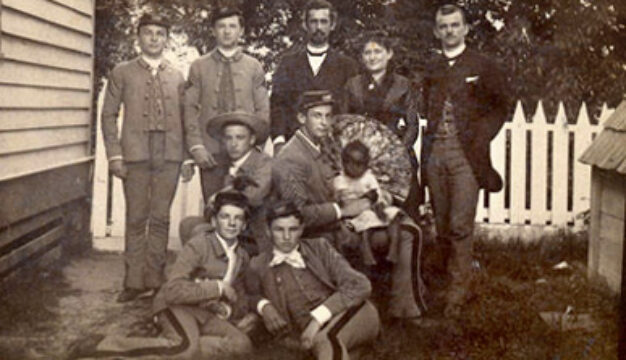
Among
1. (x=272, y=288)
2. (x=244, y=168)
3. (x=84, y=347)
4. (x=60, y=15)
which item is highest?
(x=60, y=15)

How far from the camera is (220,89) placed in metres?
4.65

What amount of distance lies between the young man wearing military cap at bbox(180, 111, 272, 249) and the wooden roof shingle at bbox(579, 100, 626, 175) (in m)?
2.25

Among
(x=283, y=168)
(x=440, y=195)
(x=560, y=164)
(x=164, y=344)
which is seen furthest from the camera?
(x=560, y=164)

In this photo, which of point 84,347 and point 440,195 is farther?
point 440,195

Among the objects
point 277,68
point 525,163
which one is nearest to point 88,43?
point 277,68

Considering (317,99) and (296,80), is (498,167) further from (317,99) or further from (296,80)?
(296,80)

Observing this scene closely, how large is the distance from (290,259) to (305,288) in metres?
0.22

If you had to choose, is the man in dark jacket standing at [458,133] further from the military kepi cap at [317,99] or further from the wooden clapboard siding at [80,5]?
the wooden clapboard siding at [80,5]

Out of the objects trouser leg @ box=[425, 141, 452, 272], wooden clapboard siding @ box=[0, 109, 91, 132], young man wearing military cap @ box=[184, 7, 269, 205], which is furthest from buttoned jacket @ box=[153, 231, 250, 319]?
trouser leg @ box=[425, 141, 452, 272]

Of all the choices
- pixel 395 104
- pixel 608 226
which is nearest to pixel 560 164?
pixel 608 226

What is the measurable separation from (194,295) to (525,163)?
2.47 m

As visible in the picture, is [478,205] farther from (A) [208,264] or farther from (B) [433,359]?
(A) [208,264]

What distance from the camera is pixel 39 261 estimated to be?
4.71 m

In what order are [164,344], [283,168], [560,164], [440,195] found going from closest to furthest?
[164,344] → [283,168] → [440,195] → [560,164]
